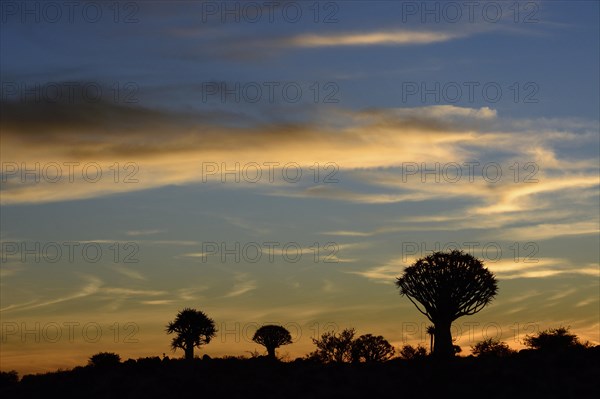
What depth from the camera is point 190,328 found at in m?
59.6

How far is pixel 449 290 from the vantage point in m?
47.8

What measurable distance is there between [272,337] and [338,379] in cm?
3298

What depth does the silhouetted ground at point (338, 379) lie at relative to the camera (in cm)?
3631

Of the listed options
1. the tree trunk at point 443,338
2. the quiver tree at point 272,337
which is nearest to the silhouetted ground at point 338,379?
the tree trunk at point 443,338

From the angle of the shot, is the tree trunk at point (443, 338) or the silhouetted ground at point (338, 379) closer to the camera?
the silhouetted ground at point (338, 379)

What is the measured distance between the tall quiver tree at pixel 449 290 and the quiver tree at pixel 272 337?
24875 mm

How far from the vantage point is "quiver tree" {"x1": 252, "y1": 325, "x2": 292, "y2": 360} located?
71250mm

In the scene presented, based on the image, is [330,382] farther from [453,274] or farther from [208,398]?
[453,274]

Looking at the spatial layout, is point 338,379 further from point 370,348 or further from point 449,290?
point 370,348

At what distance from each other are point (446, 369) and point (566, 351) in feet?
19.0

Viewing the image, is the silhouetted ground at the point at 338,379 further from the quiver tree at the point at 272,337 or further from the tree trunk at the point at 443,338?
the quiver tree at the point at 272,337

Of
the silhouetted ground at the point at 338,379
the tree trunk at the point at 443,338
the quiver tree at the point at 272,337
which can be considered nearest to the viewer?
the silhouetted ground at the point at 338,379

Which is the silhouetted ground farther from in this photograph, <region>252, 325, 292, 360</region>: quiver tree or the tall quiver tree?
<region>252, 325, 292, 360</region>: quiver tree

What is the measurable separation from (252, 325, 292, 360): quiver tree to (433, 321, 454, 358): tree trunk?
83.4 feet
